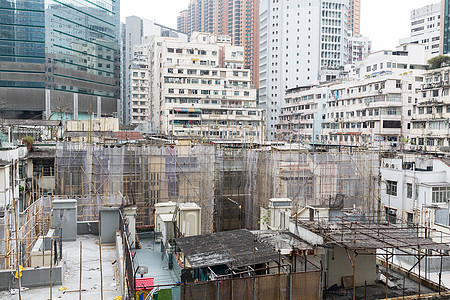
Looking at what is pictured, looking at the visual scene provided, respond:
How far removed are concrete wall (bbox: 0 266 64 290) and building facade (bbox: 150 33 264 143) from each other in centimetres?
4433

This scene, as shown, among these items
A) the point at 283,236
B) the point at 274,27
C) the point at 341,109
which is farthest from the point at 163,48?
the point at 283,236

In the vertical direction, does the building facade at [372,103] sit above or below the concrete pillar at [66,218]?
above

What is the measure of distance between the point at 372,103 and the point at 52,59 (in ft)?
149

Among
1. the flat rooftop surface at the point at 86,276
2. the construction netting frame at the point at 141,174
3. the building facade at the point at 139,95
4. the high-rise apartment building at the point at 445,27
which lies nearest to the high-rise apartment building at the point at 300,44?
the high-rise apartment building at the point at 445,27

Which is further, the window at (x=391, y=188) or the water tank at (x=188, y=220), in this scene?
the window at (x=391, y=188)

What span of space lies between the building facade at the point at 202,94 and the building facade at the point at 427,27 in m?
47.4

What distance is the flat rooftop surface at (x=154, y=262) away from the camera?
35.4 ft

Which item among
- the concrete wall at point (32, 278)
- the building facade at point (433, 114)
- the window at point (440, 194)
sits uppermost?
the building facade at point (433, 114)

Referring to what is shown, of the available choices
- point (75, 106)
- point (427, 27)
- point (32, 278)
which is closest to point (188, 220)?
point (32, 278)

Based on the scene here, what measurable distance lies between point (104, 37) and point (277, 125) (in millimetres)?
34371

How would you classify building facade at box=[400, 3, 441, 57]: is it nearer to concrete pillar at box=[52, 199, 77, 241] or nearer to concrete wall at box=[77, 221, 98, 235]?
concrete wall at box=[77, 221, 98, 235]

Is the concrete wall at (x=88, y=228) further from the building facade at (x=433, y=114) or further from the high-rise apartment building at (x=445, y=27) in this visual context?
the high-rise apartment building at (x=445, y=27)

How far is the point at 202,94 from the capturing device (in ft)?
186

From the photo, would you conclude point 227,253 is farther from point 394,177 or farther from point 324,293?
point 394,177
